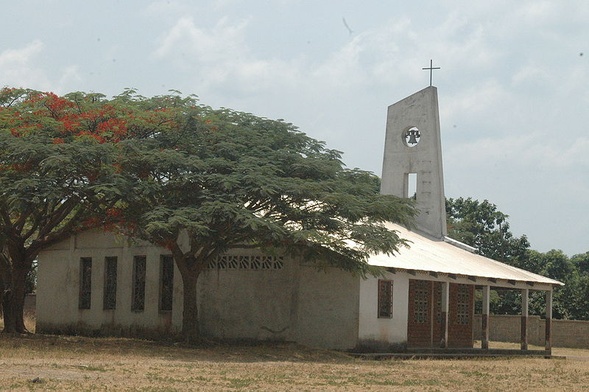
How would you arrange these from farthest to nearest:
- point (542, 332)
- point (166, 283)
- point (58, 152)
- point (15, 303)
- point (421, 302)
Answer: point (542, 332), point (421, 302), point (166, 283), point (15, 303), point (58, 152)

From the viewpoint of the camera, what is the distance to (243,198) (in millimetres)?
25359

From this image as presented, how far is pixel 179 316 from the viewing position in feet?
102

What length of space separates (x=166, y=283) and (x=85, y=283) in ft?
13.0

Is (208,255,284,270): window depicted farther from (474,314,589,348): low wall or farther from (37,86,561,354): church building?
(474,314,589,348): low wall

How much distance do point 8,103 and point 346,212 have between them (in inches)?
402

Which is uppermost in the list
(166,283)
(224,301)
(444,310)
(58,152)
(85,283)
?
(58,152)

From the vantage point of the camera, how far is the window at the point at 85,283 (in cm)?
3447

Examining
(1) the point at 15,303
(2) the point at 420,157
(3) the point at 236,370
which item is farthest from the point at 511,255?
(3) the point at 236,370

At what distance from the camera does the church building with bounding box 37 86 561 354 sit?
1124 inches

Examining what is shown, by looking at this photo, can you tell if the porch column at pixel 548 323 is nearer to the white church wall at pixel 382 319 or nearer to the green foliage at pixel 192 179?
the white church wall at pixel 382 319

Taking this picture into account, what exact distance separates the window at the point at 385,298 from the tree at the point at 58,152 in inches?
316

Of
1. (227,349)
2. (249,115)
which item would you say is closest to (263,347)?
(227,349)

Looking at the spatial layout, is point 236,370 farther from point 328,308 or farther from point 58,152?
point 328,308

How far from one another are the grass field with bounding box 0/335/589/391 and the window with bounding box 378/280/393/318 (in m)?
2.25
